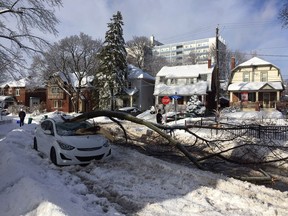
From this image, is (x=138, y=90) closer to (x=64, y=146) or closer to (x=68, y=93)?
(x=68, y=93)

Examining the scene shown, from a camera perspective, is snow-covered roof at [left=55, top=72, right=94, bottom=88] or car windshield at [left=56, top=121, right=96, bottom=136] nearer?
car windshield at [left=56, top=121, right=96, bottom=136]

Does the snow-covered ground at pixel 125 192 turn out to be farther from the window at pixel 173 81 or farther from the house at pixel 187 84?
the window at pixel 173 81

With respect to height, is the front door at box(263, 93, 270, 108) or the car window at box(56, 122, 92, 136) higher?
the front door at box(263, 93, 270, 108)

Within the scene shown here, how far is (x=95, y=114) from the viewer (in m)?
12.8

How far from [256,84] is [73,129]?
40.1 meters

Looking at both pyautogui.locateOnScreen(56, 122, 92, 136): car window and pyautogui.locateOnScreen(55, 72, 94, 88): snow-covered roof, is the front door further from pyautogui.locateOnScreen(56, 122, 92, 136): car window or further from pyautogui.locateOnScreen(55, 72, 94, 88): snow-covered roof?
pyautogui.locateOnScreen(56, 122, 92, 136): car window

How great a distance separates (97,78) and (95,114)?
37.2 m

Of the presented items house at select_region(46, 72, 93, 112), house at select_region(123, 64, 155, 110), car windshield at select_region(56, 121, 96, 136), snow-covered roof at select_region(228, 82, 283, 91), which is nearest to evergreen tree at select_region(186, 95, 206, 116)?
snow-covered roof at select_region(228, 82, 283, 91)

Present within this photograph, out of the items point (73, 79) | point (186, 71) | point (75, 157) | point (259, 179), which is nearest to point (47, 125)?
point (75, 157)

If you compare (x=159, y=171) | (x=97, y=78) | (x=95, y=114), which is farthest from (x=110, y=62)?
(x=159, y=171)

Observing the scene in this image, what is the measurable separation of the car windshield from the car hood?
0.44m

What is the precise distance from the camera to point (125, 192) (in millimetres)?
7141

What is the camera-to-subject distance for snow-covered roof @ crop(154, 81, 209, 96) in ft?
159

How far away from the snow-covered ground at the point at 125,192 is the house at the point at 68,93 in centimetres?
4807
